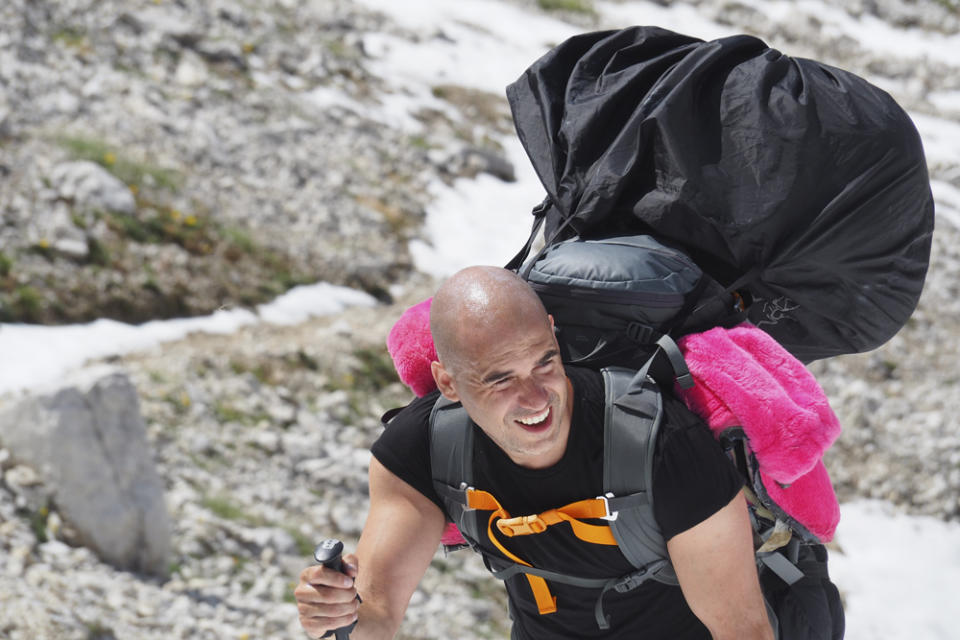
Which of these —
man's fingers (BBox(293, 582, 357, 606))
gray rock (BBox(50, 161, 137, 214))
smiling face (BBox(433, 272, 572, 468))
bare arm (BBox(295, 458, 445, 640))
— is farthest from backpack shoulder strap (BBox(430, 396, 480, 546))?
gray rock (BBox(50, 161, 137, 214))

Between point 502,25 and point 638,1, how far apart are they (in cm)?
612

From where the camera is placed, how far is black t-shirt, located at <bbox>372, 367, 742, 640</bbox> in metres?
2.66

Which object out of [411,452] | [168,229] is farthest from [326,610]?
[168,229]

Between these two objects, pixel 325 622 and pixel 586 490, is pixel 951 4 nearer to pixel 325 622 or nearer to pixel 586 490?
pixel 586 490

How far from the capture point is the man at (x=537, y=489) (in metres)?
2.69

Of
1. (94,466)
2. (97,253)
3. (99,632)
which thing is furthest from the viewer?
(97,253)

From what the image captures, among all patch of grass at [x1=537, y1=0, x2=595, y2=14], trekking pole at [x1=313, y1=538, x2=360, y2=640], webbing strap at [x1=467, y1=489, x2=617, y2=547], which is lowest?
patch of grass at [x1=537, y1=0, x2=595, y2=14]

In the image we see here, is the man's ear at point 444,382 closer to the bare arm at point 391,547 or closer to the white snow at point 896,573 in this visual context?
the bare arm at point 391,547

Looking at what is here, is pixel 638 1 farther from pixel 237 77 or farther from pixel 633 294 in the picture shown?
pixel 633 294

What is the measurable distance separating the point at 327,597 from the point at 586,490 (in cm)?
77

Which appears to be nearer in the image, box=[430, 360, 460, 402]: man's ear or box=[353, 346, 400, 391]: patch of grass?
box=[430, 360, 460, 402]: man's ear

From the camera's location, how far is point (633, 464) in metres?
2.71

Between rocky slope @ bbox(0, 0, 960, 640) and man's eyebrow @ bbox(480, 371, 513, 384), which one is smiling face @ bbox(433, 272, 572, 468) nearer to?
man's eyebrow @ bbox(480, 371, 513, 384)

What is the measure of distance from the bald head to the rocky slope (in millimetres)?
4278
